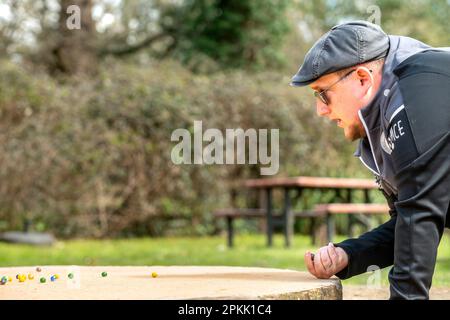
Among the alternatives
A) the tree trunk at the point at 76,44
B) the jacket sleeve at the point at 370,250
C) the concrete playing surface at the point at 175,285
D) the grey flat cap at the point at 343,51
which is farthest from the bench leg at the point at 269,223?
the grey flat cap at the point at 343,51

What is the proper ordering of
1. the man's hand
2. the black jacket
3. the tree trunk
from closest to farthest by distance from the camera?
1. the black jacket
2. the man's hand
3. the tree trunk

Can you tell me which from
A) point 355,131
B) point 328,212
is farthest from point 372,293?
point 328,212

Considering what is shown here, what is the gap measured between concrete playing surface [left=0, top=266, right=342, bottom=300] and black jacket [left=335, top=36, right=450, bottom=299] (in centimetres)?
40

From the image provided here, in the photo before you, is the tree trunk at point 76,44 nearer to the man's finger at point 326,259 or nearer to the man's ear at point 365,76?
the man's finger at point 326,259

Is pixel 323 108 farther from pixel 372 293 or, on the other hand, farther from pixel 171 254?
pixel 171 254

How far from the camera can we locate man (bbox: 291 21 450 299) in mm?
2176

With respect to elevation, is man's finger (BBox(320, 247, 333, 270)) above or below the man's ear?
below

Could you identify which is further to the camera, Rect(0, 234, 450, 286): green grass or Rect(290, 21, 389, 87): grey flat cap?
Rect(0, 234, 450, 286): green grass

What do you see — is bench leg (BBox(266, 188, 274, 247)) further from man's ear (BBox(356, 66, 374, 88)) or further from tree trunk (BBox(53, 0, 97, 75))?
→ man's ear (BBox(356, 66, 374, 88))

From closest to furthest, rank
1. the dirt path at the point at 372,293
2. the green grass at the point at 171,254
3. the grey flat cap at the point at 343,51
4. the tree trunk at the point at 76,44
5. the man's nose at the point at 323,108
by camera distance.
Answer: the grey flat cap at the point at 343,51 < the man's nose at the point at 323,108 < the dirt path at the point at 372,293 < the green grass at the point at 171,254 < the tree trunk at the point at 76,44

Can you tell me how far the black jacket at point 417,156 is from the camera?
2172 millimetres

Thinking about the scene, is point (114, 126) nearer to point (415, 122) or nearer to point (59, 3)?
point (59, 3)

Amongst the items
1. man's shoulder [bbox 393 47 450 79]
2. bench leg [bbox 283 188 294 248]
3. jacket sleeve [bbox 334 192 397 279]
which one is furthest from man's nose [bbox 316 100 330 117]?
bench leg [bbox 283 188 294 248]

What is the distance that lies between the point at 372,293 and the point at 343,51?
2.80 m
